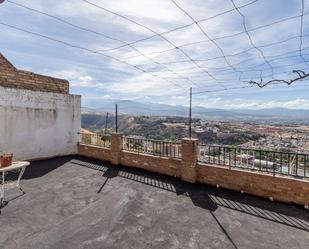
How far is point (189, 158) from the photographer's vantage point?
5.82 m

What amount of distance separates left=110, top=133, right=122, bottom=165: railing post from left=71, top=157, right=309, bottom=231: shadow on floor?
0.93m

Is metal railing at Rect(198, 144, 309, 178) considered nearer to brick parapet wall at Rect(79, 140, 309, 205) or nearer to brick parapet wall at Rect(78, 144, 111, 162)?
brick parapet wall at Rect(79, 140, 309, 205)

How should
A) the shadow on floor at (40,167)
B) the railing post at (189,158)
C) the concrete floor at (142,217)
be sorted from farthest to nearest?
the shadow on floor at (40,167)
the railing post at (189,158)
the concrete floor at (142,217)

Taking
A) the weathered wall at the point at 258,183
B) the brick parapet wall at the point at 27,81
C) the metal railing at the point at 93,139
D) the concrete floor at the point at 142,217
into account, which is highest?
the brick parapet wall at the point at 27,81

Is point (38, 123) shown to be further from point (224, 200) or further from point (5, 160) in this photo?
point (224, 200)

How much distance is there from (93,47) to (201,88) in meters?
5.97

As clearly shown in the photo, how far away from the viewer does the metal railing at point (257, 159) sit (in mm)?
4664

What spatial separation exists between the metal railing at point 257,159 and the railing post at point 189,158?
25cm

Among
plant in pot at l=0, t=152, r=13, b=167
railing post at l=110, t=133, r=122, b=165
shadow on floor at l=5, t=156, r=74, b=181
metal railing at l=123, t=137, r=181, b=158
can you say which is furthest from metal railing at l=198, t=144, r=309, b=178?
shadow on floor at l=5, t=156, r=74, b=181

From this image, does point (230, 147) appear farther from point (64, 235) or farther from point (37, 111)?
point (37, 111)

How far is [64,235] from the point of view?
10.5ft

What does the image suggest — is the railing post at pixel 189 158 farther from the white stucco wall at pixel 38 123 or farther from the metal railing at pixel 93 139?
the white stucco wall at pixel 38 123

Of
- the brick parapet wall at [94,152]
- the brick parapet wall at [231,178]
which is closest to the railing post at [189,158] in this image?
the brick parapet wall at [231,178]

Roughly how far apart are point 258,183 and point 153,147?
3174mm
